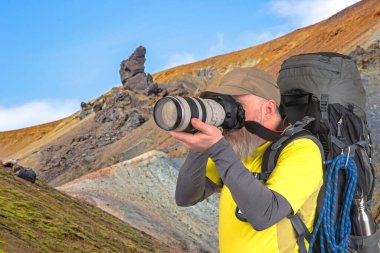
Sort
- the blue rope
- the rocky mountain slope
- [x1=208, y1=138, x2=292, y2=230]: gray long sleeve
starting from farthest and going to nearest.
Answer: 1. the rocky mountain slope
2. the blue rope
3. [x1=208, y1=138, x2=292, y2=230]: gray long sleeve

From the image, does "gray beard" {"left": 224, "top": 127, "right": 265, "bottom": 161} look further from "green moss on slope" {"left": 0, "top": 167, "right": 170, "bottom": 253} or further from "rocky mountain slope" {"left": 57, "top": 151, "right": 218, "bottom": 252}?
"rocky mountain slope" {"left": 57, "top": 151, "right": 218, "bottom": 252}

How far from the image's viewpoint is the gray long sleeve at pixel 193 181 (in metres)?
3.68

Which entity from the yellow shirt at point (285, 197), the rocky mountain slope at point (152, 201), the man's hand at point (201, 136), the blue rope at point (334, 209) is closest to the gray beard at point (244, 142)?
the yellow shirt at point (285, 197)

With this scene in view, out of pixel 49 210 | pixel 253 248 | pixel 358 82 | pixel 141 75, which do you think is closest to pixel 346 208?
pixel 253 248

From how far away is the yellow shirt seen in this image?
3.09m

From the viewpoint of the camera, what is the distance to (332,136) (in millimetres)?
3994

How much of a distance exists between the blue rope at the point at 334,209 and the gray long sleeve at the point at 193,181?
868 millimetres

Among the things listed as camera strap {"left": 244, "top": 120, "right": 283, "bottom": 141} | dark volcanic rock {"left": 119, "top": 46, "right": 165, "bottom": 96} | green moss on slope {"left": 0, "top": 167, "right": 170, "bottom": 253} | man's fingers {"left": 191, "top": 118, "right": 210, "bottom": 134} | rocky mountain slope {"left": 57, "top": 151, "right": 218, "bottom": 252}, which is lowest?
rocky mountain slope {"left": 57, "top": 151, "right": 218, "bottom": 252}

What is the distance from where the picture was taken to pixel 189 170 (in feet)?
12.4

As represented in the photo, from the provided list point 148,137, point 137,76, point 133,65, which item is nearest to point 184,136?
point 148,137

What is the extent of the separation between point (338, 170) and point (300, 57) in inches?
64.7

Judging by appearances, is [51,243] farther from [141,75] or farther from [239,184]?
[141,75]

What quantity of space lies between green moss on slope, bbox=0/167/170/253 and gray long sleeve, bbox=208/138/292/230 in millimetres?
4169

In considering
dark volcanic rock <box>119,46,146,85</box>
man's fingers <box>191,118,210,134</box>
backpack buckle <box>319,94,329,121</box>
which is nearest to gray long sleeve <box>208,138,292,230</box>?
man's fingers <box>191,118,210,134</box>
